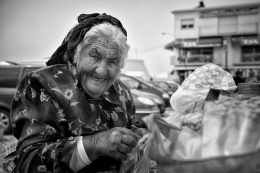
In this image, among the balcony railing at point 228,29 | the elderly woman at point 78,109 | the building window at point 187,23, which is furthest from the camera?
the building window at point 187,23

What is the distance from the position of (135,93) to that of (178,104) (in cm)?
597

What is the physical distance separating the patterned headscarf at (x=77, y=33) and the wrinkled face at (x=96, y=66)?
87 mm

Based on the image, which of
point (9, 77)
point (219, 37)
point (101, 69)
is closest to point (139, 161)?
point (101, 69)

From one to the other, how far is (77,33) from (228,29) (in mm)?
33145

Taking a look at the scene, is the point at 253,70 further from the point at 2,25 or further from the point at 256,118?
the point at 256,118

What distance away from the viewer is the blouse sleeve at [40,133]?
142 cm

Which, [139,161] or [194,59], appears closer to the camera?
[139,161]

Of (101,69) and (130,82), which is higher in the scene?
(101,69)

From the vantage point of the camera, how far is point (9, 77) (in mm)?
7582

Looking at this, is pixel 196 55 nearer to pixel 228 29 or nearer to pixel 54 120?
pixel 228 29

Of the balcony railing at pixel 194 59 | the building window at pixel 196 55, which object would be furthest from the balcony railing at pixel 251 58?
the balcony railing at pixel 194 59

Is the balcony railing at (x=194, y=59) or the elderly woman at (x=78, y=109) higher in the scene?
the elderly woman at (x=78, y=109)

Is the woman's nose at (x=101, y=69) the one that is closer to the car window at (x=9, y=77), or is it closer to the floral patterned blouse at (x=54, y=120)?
the floral patterned blouse at (x=54, y=120)

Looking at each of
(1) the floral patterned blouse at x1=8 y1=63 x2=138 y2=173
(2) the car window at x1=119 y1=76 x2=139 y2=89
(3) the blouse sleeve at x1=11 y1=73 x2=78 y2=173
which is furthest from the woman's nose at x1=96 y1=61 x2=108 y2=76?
(2) the car window at x1=119 y1=76 x2=139 y2=89
